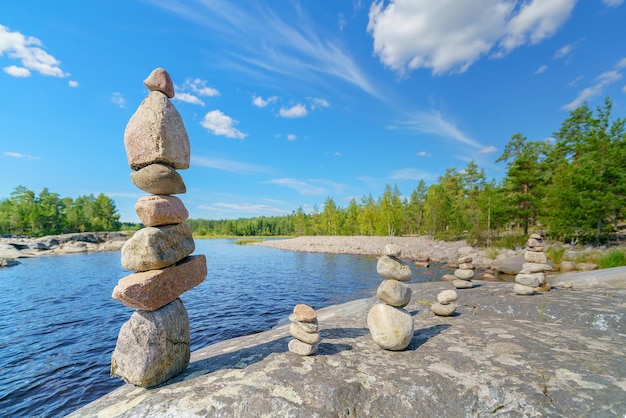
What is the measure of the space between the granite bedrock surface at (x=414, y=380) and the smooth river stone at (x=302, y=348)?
0.11 m

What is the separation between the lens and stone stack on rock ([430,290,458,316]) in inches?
332

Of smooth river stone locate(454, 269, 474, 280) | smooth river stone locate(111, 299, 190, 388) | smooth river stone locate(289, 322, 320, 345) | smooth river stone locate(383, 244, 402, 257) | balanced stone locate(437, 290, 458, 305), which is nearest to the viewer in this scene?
smooth river stone locate(111, 299, 190, 388)

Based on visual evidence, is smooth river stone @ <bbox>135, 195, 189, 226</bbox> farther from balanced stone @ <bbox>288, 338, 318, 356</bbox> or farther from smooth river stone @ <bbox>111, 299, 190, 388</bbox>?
balanced stone @ <bbox>288, 338, 318, 356</bbox>

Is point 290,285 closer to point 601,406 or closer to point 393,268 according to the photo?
point 393,268

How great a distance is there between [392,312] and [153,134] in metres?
6.20

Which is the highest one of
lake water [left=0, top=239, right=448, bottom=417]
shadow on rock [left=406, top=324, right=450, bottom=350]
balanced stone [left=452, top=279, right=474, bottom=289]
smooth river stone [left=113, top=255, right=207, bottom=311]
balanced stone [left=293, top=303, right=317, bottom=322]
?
smooth river stone [left=113, top=255, right=207, bottom=311]

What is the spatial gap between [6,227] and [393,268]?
123m

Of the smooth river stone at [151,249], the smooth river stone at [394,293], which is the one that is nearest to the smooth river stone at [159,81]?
the smooth river stone at [151,249]

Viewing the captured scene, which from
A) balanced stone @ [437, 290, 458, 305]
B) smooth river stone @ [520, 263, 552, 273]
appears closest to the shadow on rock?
balanced stone @ [437, 290, 458, 305]

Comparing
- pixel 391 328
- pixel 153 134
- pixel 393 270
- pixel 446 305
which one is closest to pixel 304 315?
pixel 391 328

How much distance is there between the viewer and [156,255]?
4.81m

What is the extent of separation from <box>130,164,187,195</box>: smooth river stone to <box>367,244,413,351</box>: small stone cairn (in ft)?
15.1

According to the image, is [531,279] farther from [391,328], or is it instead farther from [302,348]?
[302,348]

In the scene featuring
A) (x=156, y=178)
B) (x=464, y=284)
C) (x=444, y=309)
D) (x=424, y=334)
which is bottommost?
(x=424, y=334)
